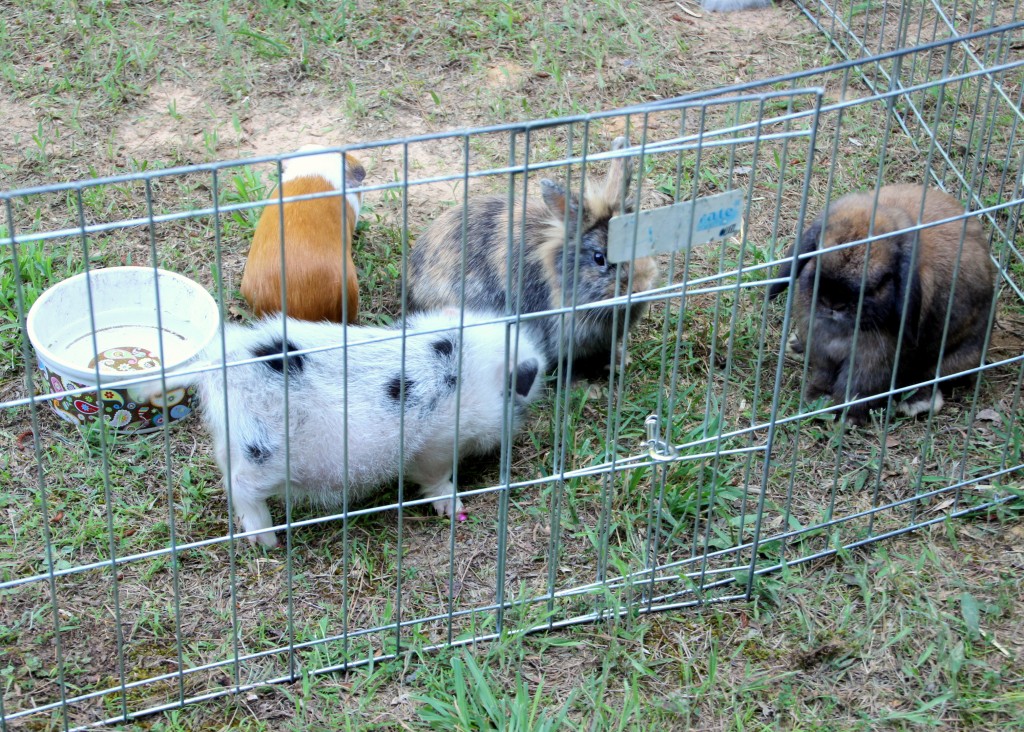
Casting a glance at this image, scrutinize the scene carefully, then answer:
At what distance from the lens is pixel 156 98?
19.2 feet

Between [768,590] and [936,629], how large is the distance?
50 cm

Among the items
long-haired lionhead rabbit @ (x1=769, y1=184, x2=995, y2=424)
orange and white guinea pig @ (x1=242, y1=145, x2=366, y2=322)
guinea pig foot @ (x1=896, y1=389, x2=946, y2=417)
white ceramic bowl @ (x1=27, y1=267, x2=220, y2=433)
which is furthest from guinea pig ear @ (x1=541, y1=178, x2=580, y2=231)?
guinea pig foot @ (x1=896, y1=389, x2=946, y2=417)

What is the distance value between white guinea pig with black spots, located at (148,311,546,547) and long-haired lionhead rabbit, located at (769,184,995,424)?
1.18 meters

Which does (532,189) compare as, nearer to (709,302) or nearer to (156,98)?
(709,302)

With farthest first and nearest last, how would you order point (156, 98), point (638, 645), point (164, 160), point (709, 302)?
point (156, 98)
point (164, 160)
point (709, 302)
point (638, 645)

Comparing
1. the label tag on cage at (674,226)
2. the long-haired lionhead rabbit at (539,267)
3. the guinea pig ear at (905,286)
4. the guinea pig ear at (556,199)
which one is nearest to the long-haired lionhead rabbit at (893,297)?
the guinea pig ear at (905,286)

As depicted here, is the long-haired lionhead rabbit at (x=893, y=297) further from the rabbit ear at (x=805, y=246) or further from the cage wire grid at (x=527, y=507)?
the cage wire grid at (x=527, y=507)

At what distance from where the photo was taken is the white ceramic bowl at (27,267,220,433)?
405 centimetres

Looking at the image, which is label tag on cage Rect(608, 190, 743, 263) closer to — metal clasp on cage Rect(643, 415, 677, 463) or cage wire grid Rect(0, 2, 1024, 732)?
cage wire grid Rect(0, 2, 1024, 732)

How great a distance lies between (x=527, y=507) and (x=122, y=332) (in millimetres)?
1738

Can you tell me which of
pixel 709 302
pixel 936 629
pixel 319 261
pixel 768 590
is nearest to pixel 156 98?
pixel 319 261

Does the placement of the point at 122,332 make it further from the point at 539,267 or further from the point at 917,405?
the point at 917,405

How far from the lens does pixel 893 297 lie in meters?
4.06

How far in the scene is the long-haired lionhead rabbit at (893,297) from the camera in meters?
4.05
